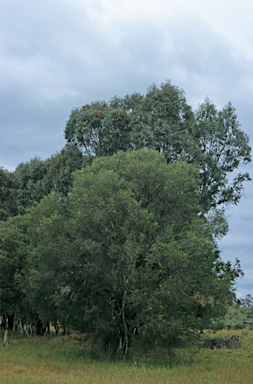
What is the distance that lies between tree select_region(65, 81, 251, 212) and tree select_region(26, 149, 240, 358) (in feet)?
45.8

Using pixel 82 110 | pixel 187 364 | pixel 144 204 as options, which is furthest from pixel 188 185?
pixel 82 110

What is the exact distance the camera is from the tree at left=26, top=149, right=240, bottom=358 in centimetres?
2141

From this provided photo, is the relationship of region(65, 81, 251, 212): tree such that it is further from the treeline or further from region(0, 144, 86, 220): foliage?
the treeline

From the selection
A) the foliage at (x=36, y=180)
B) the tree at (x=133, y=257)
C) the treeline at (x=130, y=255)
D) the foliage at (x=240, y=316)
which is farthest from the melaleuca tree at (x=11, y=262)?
the foliage at (x=240, y=316)

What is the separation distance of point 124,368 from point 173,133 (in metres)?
26.4

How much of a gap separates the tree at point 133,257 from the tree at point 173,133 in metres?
14.0

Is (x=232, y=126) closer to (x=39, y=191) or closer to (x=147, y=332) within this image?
(x=39, y=191)

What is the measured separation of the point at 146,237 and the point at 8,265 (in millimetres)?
19124

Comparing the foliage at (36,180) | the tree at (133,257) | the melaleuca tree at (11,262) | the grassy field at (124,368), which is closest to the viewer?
the grassy field at (124,368)

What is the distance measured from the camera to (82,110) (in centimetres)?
4444

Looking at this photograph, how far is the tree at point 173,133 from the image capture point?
131 feet

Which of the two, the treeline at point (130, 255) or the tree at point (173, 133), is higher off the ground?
the tree at point (173, 133)

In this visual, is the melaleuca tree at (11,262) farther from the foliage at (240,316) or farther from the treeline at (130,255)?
the foliage at (240,316)

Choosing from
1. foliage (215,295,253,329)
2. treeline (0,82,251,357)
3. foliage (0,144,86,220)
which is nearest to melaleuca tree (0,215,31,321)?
treeline (0,82,251,357)
